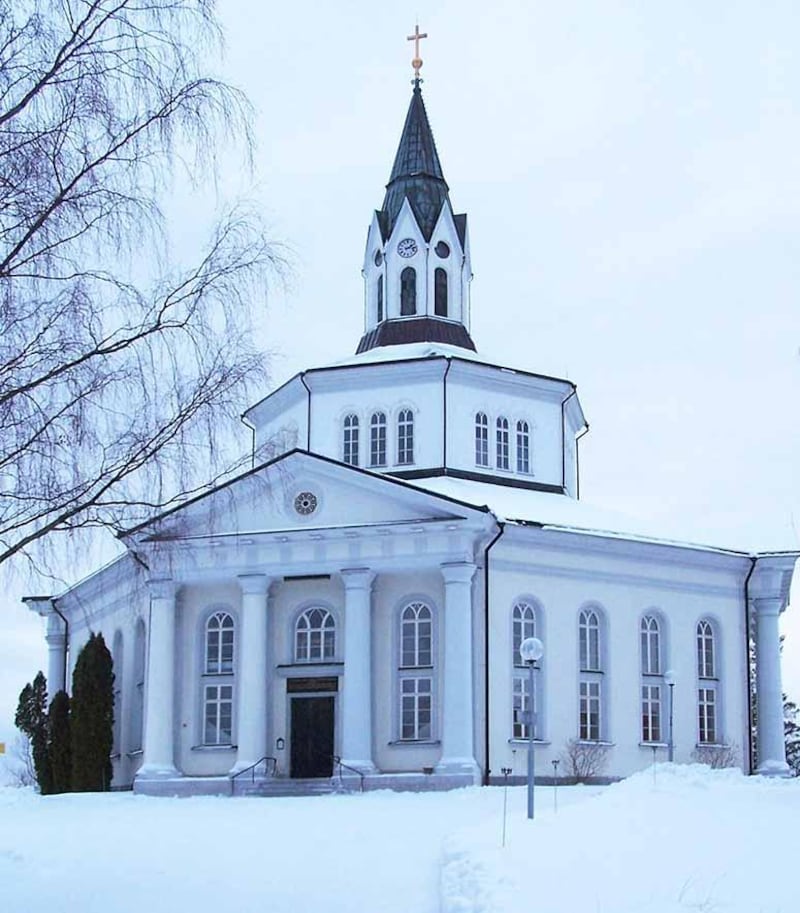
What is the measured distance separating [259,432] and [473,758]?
14.5 meters

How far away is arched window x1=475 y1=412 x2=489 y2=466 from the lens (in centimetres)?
4244

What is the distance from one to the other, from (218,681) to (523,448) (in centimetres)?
1151

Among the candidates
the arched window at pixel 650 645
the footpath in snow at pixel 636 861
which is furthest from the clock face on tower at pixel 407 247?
the footpath in snow at pixel 636 861

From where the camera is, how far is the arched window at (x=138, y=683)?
4106 cm

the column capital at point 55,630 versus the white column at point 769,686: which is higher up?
the column capital at point 55,630

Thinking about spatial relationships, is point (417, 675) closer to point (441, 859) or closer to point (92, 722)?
point (92, 722)

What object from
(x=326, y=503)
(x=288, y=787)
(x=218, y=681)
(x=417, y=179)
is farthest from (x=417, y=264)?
(x=288, y=787)

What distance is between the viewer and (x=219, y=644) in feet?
126

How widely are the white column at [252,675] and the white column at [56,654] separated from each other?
42.1ft

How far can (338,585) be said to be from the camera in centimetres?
3772

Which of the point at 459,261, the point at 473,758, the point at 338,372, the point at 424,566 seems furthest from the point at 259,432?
the point at 473,758

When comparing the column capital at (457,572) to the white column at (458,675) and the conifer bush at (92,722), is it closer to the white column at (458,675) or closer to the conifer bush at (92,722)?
the white column at (458,675)

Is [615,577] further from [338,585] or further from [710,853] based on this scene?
[710,853]

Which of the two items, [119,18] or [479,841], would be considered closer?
[119,18]
